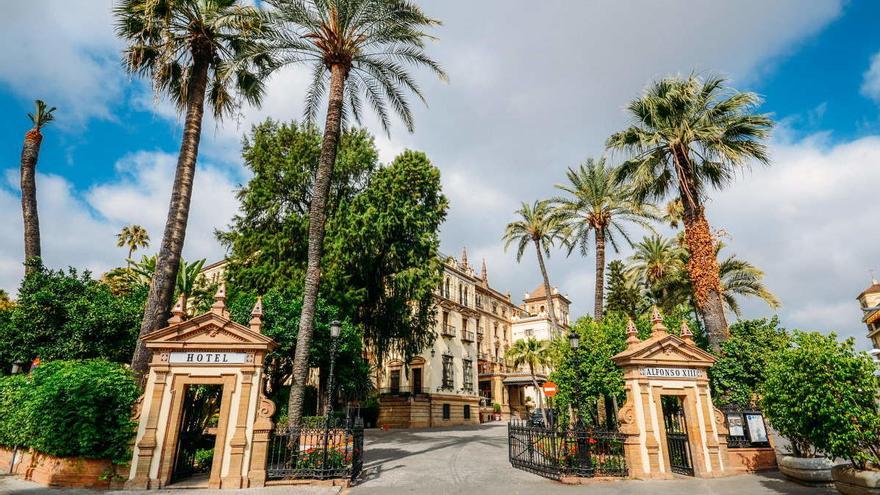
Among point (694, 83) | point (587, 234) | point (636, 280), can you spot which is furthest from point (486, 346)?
point (694, 83)

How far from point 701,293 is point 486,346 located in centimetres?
3419

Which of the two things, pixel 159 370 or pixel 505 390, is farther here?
pixel 505 390

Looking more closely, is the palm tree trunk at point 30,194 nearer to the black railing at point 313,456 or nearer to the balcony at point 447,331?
the black railing at point 313,456

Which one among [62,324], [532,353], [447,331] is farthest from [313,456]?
[447,331]

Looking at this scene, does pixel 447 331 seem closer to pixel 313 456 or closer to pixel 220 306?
pixel 313 456

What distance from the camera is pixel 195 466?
12914 millimetres

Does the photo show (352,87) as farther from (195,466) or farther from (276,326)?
(195,466)

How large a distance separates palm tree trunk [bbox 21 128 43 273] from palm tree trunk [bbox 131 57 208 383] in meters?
10.2

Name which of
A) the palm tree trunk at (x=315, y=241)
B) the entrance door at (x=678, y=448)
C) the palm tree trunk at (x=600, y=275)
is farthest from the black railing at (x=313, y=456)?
the palm tree trunk at (x=600, y=275)

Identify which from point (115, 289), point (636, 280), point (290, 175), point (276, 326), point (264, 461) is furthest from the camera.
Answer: point (636, 280)

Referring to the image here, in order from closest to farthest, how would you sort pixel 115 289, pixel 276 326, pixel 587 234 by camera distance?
pixel 276 326
pixel 587 234
pixel 115 289

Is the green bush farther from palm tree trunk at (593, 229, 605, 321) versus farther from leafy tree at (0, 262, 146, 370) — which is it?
leafy tree at (0, 262, 146, 370)

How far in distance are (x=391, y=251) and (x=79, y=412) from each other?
47.5ft

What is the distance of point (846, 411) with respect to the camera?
905 cm
